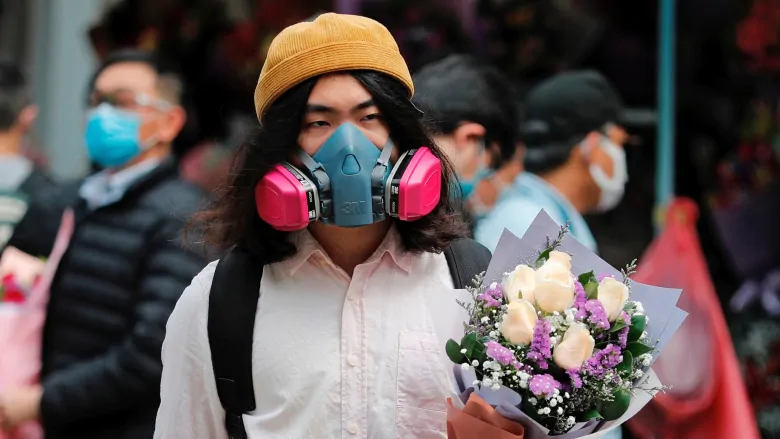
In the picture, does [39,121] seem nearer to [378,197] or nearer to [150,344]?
[150,344]

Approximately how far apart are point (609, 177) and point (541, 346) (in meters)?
2.76

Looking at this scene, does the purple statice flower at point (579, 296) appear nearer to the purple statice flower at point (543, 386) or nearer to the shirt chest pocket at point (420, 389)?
the purple statice flower at point (543, 386)

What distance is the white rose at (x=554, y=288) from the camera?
2.44 m

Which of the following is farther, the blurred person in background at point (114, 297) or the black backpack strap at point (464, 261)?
the blurred person in background at point (114, 297)

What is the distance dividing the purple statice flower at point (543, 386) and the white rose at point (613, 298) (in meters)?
0.19

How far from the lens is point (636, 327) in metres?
2.49

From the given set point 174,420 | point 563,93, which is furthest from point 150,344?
point 563,93

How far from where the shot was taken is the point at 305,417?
8.76 ft

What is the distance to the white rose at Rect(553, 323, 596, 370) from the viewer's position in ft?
7.88

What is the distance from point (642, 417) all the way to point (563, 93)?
138cm

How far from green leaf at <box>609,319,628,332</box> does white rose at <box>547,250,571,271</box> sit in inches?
5.6

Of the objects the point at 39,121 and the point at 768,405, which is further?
the point at 39,121

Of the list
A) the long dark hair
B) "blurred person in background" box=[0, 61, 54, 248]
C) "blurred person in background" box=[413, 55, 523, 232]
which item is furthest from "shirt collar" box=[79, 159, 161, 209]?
the long dark hair

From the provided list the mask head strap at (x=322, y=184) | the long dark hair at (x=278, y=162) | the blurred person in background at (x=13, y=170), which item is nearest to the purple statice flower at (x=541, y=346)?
the long dark hair at (x=278, y=162)
